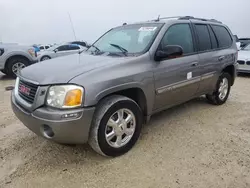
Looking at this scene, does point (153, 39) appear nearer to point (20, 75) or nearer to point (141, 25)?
point (141, 25)

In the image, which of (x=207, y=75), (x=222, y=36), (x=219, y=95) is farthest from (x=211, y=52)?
(x=219, y=95)

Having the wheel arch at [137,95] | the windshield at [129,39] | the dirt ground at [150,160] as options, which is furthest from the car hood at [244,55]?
the wheel arch at [137,95]

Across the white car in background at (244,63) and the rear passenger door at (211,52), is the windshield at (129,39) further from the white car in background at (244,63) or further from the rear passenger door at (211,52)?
the white car in background at (244,63)

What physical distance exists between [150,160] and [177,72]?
139 centimetres

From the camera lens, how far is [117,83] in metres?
2.76

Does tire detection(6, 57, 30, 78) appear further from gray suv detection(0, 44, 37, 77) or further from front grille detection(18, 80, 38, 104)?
front grille detection(18, 80, 38, 104)

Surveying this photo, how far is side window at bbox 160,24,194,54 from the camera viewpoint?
11.4 ft

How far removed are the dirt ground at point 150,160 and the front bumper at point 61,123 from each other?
42 cm

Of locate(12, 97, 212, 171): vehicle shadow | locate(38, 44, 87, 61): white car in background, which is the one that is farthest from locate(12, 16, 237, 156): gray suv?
locate(38, 44, 87, 61): white car in background

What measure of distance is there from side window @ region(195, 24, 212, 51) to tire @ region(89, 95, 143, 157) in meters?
1.87

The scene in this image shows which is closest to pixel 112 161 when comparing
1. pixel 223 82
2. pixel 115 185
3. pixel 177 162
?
pixel 115 185

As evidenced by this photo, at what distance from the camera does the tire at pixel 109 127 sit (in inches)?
105

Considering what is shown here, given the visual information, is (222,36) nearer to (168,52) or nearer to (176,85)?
(176,85)

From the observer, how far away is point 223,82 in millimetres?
4840
